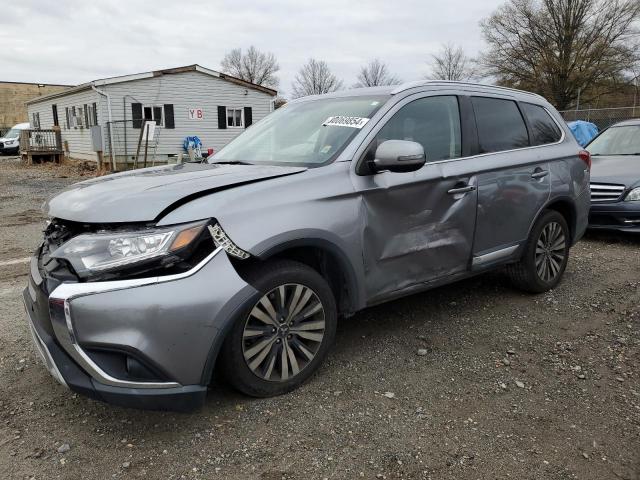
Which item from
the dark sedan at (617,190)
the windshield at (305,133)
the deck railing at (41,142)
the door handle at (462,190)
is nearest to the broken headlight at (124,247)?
the windshield at (305,133)

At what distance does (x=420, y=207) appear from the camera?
11.0ft

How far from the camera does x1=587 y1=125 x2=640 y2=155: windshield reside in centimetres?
765

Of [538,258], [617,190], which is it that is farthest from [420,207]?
[617,190]

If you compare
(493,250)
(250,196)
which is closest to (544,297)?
(493,250)

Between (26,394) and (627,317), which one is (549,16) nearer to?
(627,317)

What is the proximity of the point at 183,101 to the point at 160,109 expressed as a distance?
3.82 feet

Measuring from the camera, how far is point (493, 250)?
155 inches

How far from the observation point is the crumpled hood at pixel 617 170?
6684 millimetres

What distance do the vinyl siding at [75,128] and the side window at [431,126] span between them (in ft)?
70.0

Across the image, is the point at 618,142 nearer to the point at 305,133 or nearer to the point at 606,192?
the point at 606,192

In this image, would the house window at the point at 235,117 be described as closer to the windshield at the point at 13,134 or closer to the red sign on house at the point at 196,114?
the red sign on house at the point at 196,114

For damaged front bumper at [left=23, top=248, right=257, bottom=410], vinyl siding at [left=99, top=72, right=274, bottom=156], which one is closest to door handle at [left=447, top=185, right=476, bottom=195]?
damaged front bumper at [left=23, top=248, right=257, bottom=410]

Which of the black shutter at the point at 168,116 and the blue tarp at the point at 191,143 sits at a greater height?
the black shutter at the point at 168,116

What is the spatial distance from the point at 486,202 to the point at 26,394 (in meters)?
3.29
